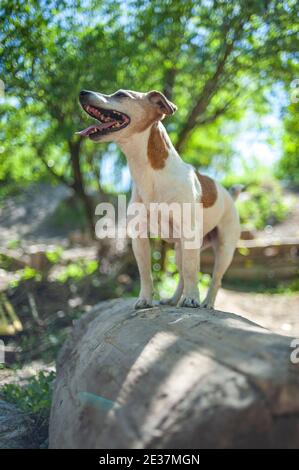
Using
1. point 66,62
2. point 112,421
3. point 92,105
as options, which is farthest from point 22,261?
point 112,421

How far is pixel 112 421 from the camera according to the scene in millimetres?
2051

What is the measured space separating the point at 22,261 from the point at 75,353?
13.8 feet

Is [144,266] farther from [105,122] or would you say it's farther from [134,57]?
[134,57]

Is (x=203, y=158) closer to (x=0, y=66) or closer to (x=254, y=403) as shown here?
(x=0, y=66)

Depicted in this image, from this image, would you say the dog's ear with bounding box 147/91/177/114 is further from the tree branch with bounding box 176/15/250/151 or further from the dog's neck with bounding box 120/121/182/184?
the tree branch with bounding box 176/15/250/151

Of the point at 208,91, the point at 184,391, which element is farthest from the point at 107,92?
the point at 184,391

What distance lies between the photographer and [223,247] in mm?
4035

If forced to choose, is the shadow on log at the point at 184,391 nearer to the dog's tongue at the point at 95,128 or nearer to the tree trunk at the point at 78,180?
the dog's tongue at the point at 95,128

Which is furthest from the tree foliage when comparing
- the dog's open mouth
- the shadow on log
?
the shadow on log

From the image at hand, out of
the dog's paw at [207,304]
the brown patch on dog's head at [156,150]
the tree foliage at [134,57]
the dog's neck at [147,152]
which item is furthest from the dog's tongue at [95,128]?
the tree foliage at [134,57]

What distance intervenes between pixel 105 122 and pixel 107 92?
3000 millimetres

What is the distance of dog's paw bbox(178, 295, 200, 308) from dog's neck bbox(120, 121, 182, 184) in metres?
0.89

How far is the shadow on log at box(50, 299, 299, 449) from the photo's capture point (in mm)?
1837

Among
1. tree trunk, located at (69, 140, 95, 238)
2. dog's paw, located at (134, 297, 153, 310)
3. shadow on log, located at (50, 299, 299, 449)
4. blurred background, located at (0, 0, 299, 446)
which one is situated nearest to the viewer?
shadow on log, located at (50, 299, 299, 449)
